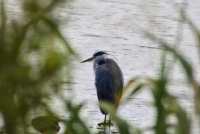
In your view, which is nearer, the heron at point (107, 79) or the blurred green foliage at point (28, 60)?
the blurred green foliage at point (28, 60)

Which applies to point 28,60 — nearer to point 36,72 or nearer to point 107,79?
point 36,72

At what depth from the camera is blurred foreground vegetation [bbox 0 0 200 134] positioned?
1.43 meters

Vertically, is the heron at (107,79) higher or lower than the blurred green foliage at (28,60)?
lower

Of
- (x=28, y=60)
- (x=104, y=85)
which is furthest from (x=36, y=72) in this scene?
(x=104, y=85)

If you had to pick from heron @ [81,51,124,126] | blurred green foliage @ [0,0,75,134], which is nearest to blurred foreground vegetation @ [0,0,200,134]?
blurred green foliage @ [0,0,75,134]

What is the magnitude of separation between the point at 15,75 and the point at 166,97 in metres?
0.31

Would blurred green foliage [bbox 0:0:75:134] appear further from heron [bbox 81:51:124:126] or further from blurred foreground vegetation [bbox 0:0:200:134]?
heron [bbox 81:51:124:126]

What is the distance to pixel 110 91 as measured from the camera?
14.0ft

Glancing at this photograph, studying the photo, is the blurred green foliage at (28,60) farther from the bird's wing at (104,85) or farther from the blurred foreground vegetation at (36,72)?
the bird's wing at (104,85)

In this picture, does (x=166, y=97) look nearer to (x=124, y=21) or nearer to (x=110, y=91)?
(x=110, y=91)

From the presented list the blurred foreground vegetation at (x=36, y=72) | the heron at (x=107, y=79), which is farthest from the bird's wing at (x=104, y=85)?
the blurred foreground vegetation at (x=36, y=72)

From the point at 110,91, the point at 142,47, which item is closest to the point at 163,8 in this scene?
the point at 142,47

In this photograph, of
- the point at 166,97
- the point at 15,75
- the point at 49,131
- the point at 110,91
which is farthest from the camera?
the point at 110,91

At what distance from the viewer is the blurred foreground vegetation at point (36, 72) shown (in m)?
1.43
